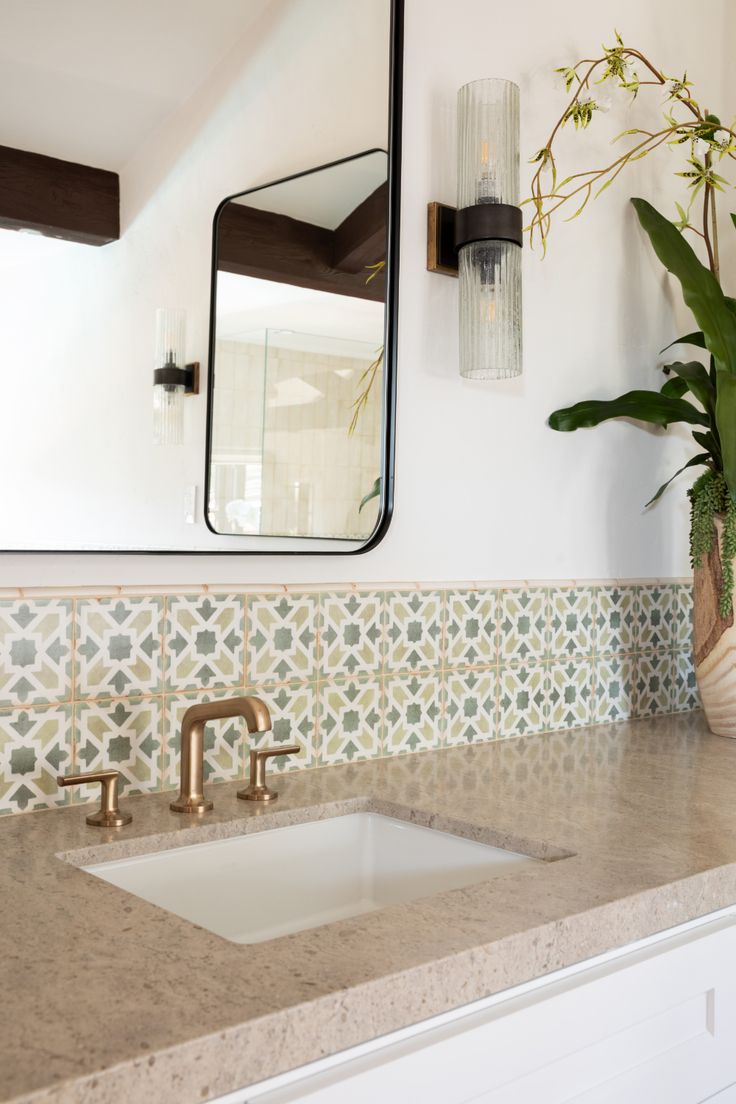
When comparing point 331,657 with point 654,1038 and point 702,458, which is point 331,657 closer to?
point 654,1038

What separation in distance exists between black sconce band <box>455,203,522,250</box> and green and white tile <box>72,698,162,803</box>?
82 centimetres

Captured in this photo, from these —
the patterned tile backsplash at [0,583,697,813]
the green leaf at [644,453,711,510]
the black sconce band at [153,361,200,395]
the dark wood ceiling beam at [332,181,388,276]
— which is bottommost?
the patterned tile backsplash at [0,583,697,813]

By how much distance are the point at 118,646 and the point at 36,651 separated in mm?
102

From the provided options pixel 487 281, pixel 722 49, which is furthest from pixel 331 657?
pixel 722 49

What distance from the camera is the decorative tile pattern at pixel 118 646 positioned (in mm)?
1175

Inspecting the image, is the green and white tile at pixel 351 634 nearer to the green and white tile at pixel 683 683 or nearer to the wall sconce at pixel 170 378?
the wall sconce at pixel 170 378

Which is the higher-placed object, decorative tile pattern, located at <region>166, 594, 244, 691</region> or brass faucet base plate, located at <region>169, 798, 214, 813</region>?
decorative tile pattern, located at <region>166, 594, 244, 691</region>

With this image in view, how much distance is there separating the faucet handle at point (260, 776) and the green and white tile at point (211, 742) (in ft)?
0.20

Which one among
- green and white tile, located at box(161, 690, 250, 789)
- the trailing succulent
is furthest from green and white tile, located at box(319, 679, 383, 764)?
the trailing succulent

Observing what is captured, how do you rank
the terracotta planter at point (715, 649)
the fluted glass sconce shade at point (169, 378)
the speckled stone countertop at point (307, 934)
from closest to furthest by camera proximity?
the speckled stone countertop at point (307, 934) → the fluted glass sconce shade at point (169, 378) → the terracotta planter at point (715, 649)

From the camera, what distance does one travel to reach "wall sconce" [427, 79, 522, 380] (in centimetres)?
150

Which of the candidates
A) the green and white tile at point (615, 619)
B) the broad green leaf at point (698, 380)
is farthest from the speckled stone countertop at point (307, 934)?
the broad green leaf at point (698, 380)

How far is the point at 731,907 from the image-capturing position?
1020 mm

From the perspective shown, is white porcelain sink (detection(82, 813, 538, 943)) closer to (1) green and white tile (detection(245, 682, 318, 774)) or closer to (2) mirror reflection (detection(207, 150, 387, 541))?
(1) green and white tile (detection(245, 682, 318, 774))
